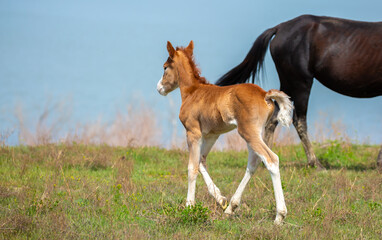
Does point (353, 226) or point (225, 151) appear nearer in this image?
point (353, 226)

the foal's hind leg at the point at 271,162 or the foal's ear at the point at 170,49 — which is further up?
the foal's ear at the point at 170,49

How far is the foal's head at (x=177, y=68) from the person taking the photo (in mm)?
6681

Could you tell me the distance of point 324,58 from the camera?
30.4 ft

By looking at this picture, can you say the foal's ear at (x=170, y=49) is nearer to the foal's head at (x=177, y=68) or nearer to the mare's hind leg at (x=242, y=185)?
the foal's head at (x=177, y=68)

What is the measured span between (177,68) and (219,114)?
52.2 inches

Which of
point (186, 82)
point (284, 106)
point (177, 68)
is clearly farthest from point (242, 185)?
point (177, 68)

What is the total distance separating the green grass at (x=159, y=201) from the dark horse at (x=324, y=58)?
4.94 feet

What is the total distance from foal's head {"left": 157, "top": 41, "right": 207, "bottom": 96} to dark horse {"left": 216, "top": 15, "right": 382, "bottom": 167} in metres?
2.82

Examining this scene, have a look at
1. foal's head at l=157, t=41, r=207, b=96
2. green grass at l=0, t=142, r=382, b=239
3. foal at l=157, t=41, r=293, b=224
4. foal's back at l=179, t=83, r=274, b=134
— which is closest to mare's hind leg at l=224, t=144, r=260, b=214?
foal at l=157, t=41, r=293, b=224

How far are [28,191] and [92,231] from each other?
194 cm

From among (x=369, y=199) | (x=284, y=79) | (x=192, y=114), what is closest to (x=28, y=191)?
(x=192, y=114)

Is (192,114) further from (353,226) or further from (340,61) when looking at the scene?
(340,61)

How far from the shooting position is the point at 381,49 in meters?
9.26

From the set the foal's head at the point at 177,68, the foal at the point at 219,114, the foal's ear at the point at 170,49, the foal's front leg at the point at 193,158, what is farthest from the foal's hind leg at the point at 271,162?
the foal's ear at the point at 170,49
